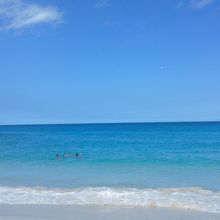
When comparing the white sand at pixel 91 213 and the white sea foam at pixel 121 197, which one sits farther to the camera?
the white sea foam at pixel 121 197

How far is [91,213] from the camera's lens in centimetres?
1034

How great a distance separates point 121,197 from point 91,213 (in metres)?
2.25

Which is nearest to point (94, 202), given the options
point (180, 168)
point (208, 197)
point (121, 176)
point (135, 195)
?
point (135, 195)

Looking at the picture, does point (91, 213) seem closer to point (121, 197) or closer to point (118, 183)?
point (121, 197)

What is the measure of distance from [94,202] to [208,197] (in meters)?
4.24

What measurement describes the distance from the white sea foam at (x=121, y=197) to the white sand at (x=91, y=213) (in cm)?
57

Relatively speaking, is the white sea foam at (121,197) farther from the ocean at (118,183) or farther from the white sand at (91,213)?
the white sand at (91,213)

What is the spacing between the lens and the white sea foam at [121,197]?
1145 centimetres

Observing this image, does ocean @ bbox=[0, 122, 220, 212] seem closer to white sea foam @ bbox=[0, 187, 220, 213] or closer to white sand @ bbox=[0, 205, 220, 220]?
white sea foam @ bbox=[0, 187, 220, 213]

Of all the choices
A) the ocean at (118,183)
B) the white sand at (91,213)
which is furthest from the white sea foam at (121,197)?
the white sand at (91,213)

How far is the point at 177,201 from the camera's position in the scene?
38.4ft

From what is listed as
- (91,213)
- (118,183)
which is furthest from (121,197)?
(118,183)

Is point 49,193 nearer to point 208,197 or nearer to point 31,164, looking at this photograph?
point 208,197

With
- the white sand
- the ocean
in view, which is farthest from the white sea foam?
the white sand
